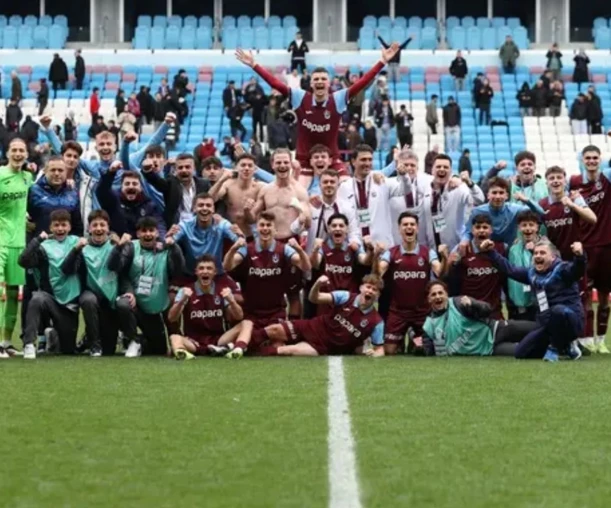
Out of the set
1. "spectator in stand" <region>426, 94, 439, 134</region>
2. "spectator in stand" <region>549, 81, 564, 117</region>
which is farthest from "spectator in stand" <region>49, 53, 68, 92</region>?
"spectator in stand" <region>549, 81, 564, 117</region>

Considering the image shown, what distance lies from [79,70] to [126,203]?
93.7 ft

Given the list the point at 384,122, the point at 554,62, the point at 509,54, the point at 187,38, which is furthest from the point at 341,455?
the point at 187,38

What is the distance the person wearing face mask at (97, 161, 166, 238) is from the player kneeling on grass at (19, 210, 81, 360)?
0.50 m

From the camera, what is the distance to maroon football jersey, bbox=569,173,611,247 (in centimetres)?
1575

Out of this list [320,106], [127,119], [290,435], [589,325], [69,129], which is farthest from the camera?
[69,129]

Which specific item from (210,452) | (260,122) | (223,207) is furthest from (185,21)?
(210,452)

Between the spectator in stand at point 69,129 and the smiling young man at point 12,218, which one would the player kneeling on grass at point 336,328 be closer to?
the smiling young man at point 12,218

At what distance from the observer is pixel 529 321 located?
15312 millimetres

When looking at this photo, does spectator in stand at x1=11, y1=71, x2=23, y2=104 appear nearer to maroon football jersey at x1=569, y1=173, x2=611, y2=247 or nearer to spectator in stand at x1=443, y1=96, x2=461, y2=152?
spectator in stand at x1=443, y1=96, x2=461, y2=152

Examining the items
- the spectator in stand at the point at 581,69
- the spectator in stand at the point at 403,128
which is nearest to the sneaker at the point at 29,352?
the spectator in stand at the point at 403,128

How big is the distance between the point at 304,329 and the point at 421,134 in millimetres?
26912

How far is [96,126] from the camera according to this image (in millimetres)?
38469

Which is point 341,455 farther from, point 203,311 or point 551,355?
point 203,311

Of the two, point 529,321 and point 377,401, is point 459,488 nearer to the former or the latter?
point 377,401
